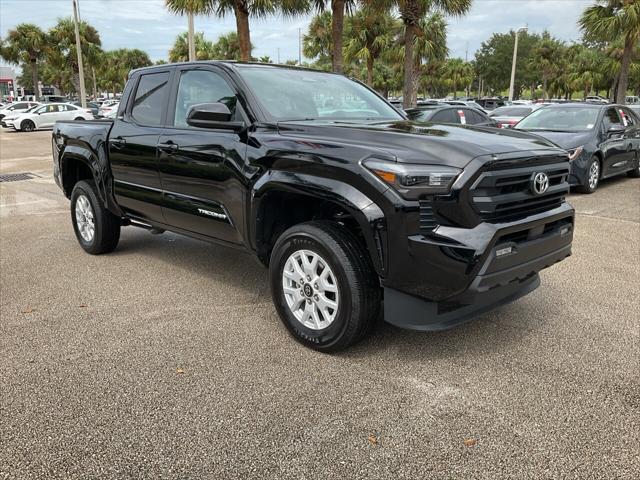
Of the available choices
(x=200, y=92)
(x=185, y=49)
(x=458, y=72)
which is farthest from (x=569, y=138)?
(x=458, y=72)

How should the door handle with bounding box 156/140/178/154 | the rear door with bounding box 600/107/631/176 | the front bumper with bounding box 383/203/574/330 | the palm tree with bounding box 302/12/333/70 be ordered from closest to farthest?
the front bumper with bounding box 383/203/574/330
the door handle with bounding box 156/140/178/154
the rear door with bounding box 600/107/631/176
the palm tree with bounding box 302/12/333/70

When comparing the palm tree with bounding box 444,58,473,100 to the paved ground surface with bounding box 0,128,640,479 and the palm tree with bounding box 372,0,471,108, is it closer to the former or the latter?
the palm tree with bounding box 372,0,471,108

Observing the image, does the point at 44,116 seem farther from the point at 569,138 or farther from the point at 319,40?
the point at 569,138

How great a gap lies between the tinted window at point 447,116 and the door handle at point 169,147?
697 cm

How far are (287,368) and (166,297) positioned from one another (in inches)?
66.7

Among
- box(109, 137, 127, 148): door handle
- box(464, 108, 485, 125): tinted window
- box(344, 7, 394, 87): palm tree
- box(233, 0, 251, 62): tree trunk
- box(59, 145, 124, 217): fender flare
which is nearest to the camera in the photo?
box(109, 137, 127, 148): door handle

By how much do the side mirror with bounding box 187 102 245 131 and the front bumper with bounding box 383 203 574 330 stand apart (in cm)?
157

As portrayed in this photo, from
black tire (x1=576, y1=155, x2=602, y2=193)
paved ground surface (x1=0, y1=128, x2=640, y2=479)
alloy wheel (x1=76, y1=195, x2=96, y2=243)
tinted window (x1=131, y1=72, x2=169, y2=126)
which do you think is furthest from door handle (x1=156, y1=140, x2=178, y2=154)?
black tire (x1=576, y1=155, x2=602, y2=193)

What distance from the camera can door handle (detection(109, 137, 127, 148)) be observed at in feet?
16.5

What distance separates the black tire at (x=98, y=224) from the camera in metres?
5.68

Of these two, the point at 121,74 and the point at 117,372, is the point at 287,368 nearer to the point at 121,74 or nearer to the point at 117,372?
the point at 117,372

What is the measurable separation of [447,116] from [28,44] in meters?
45.4

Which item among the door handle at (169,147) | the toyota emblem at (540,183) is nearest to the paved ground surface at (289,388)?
the toyota emblem at (540,183)

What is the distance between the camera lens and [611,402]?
9.73 feet
